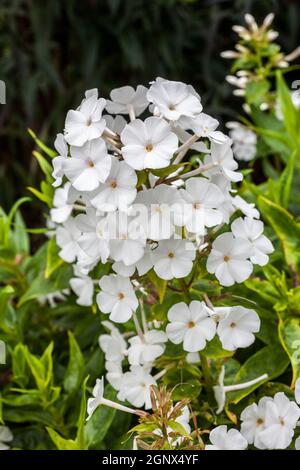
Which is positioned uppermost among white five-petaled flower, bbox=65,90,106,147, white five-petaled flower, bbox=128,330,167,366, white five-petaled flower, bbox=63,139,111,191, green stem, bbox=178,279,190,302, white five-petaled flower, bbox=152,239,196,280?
white five-petaled flower, bbox=65,90,106,147

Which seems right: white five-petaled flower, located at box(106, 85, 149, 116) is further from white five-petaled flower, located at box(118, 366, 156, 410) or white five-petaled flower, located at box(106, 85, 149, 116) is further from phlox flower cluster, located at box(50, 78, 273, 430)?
white five-petaled flower, located at box(118, 366, 156, 410)

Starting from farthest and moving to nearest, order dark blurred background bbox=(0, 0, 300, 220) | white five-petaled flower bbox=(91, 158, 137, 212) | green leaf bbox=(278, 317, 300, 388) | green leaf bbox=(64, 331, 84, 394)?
1. dark blurred background bbox=(0, 0, 300, 220)
2. green leaf bbox=(64, 331, 84, 394)
3. green leaf bbox=(278, 317, 300, 388)
4. white five-petaled flower bbox=(91, 158, 137, 212)

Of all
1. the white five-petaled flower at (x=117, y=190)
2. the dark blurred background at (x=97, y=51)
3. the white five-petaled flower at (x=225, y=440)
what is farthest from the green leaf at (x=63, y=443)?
the dark blurred background at (x=97, y=51)

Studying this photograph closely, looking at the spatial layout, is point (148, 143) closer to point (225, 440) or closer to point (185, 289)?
point (185, 289)

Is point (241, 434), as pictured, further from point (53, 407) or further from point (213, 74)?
point (213, 74)

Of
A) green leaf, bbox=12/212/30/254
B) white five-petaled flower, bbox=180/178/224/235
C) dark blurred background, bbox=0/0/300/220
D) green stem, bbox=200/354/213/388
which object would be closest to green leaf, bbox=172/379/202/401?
green stem, bbox=200/354/213/388

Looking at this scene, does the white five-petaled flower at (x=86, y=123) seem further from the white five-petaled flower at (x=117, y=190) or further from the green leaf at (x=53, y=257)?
the green leaf at (x=53, y=257)

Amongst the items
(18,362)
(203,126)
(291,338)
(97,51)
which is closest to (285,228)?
(291,338)
